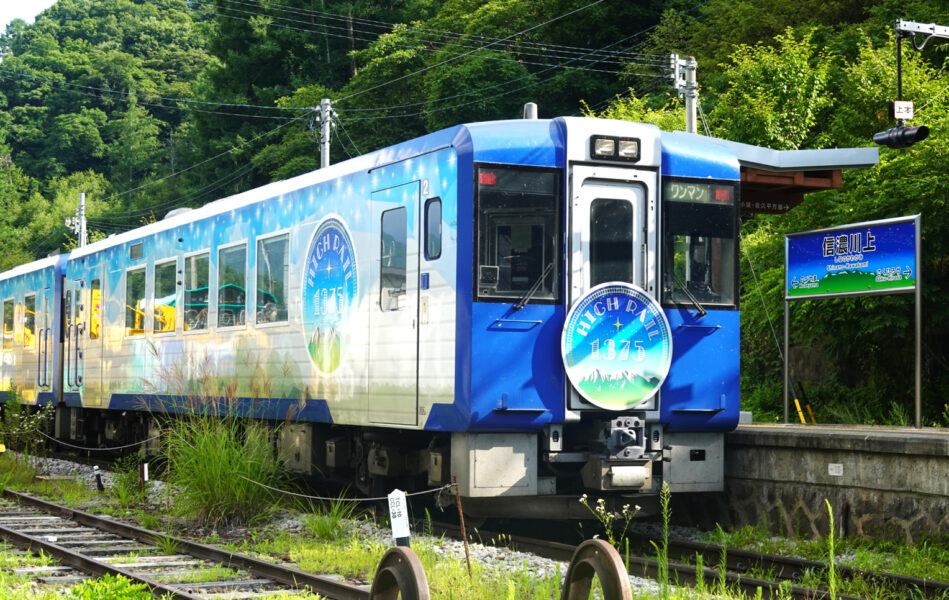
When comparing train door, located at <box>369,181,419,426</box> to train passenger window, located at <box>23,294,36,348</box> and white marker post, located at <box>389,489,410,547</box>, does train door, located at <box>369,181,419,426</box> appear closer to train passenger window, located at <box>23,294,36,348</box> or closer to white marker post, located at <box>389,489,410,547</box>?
white marker post, located at <box>389,489,410,547</box>

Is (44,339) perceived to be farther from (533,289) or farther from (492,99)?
(492,99)

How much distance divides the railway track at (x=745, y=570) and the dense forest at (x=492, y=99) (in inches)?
273

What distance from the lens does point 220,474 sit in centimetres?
1079

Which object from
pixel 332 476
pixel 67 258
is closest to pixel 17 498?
pixel 332 476

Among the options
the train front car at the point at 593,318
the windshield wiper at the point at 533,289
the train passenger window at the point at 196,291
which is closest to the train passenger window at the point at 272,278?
the train passenger window at the point at 196,291

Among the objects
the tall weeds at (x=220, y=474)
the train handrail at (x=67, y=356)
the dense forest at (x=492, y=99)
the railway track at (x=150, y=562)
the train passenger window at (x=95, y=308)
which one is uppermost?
the dense forest at (x=492, y=99)

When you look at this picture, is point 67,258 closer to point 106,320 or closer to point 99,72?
point 106,320

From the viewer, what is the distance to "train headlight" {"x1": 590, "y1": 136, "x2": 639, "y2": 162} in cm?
991

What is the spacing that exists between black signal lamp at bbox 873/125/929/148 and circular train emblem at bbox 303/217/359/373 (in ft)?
20.3

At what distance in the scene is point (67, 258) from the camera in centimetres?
2091

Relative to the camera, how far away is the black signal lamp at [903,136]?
1312 cm

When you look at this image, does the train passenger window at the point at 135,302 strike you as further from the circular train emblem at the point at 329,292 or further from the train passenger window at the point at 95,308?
the circular train emblem at the point at 329,292

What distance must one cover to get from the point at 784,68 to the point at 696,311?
14973 millimetres

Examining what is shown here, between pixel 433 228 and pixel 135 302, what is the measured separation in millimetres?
8374
